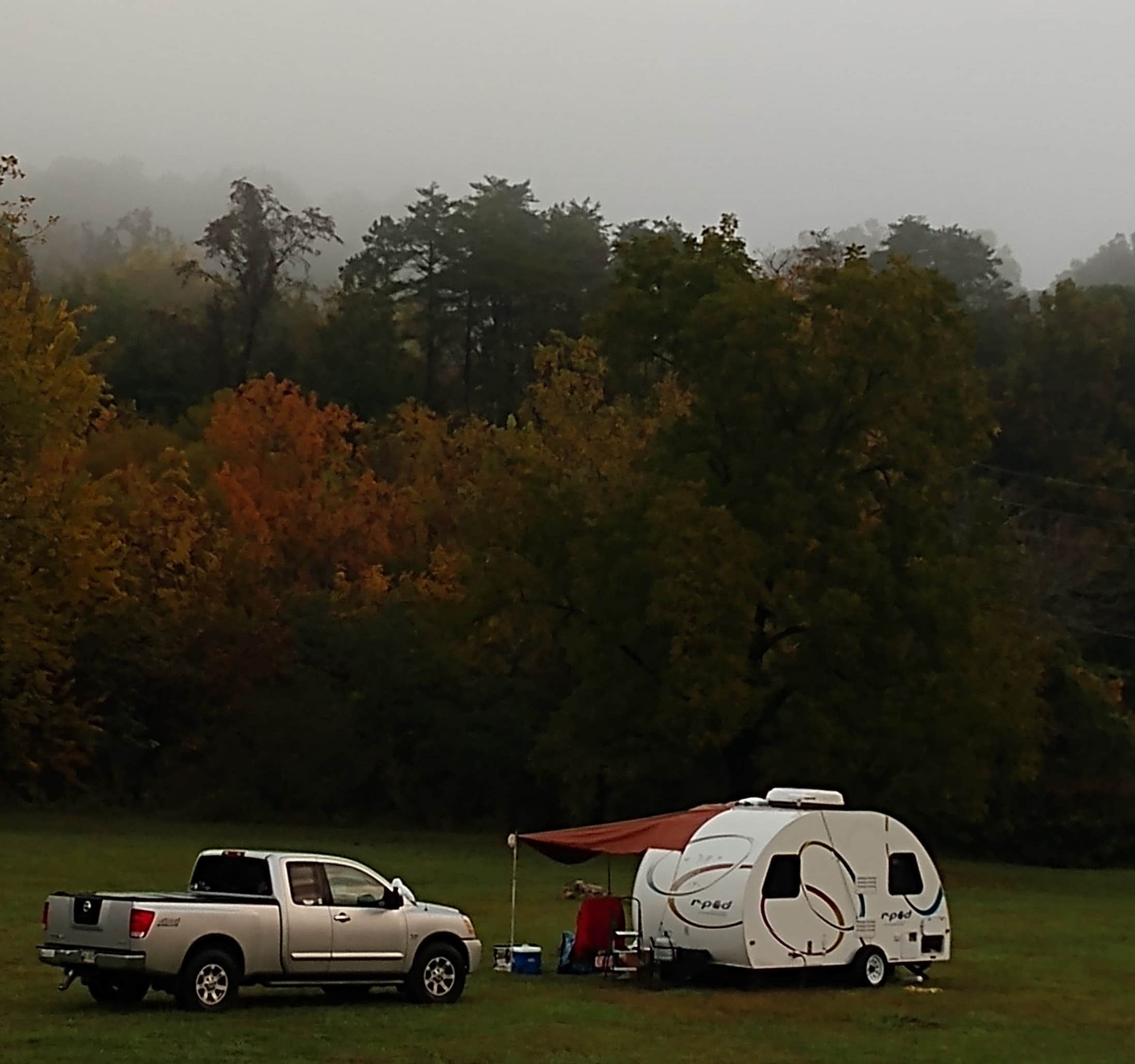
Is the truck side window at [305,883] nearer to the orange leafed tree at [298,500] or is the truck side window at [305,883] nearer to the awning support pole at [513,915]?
the awning support pole at [513,915]

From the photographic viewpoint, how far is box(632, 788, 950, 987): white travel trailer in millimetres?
23266

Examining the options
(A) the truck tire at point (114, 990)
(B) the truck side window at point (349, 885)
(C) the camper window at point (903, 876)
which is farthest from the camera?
(C) the camper window at point (903, 876)

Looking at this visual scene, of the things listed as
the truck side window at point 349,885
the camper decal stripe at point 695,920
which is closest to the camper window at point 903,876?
the camper decal stripe at point 695,920

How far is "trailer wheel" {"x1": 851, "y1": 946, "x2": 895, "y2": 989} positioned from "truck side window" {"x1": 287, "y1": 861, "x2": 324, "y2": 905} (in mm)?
8332

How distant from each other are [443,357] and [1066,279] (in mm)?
31520

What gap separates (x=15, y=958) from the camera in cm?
2402

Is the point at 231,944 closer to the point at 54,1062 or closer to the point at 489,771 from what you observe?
the point at 54,1062

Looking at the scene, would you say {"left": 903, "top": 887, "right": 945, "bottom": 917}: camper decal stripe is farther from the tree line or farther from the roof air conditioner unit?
the tree line

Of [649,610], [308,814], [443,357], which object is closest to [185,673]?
[308,814]

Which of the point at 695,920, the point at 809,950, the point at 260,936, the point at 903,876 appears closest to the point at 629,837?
the point at 695,920

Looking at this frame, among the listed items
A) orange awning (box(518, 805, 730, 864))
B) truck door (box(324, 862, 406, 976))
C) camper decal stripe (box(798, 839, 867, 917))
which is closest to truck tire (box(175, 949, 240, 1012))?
truck door (box(324, 862, 406, 976))

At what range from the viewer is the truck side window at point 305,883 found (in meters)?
19.7

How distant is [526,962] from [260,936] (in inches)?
252

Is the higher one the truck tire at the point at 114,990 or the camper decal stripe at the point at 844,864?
the camper decal stripe at the point at 844,864
